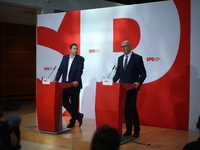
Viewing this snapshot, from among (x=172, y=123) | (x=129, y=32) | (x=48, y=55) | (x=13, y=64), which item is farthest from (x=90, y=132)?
(x=13, y=64)

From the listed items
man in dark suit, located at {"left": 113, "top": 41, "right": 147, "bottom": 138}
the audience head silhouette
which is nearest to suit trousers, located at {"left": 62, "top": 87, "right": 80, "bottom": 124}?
man in dark suit, located at {"left": 113, "top": 41, "right": 147, "bottom": 138}

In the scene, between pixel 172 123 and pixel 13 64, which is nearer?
pixel 172 123

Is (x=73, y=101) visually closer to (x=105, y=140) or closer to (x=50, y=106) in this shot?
(x=50, y=106)

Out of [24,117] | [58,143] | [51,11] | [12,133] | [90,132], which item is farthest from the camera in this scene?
[51,11]

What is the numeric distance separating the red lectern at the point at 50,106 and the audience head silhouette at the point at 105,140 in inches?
133

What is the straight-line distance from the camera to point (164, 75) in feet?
18.1

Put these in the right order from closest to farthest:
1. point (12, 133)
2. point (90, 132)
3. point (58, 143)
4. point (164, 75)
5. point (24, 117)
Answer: point (12, 133), point (58, 143), point (90, 132), point (164, 75), point (24, 117)

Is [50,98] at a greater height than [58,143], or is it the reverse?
[50,98]

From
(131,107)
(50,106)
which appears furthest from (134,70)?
(50,106)

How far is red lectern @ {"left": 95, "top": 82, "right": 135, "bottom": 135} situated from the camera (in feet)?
14.0

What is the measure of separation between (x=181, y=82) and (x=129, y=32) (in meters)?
1.40

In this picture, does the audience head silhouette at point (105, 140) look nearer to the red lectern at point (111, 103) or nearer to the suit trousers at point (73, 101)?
the red lectern at point (111, 103)

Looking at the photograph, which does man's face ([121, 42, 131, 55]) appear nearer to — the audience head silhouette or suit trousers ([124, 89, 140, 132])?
suit trousers ([124, 89, 140, 132])

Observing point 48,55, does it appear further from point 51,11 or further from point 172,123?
point 172,123
